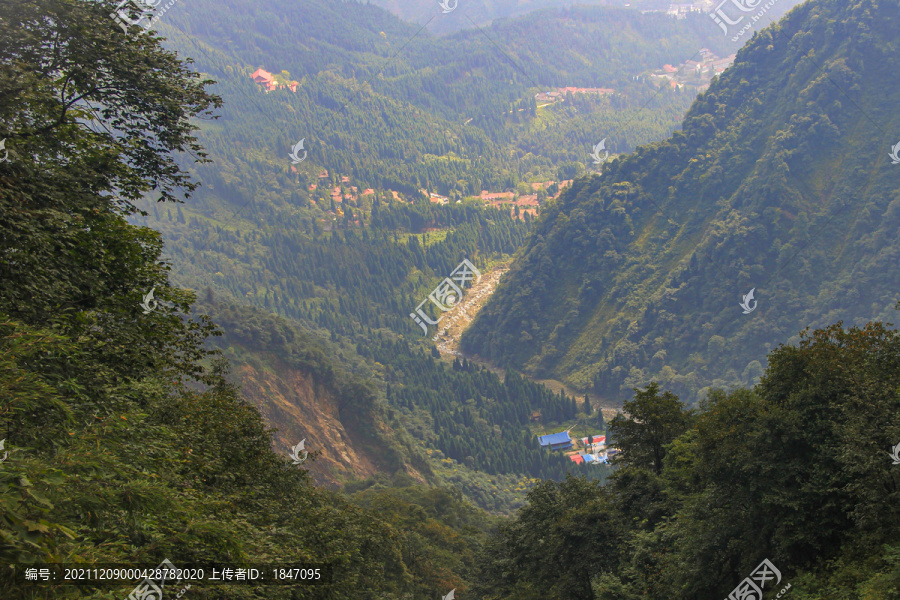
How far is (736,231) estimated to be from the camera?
14475 cm

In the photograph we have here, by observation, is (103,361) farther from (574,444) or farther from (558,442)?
(574,444)

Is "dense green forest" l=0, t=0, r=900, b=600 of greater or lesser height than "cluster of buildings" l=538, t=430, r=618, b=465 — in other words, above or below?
below

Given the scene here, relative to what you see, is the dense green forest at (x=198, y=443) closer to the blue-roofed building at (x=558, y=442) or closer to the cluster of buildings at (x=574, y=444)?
the cluster of buildings at (x=574, y=444)

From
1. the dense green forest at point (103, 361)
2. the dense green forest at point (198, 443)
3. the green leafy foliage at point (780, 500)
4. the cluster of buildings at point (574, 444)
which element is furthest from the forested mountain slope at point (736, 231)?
the dense green forest at point (103, 361)

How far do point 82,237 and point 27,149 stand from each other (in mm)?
2698

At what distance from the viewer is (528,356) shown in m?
172

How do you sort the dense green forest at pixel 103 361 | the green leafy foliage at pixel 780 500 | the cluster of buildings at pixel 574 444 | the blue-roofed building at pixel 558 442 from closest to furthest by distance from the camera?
the dense green forest at pixel 103 361 < the green leafy foliage at pixel 780 500 < the cluster of buildings at pixel 574 444 < the blue-roofed building at pixel 558 442

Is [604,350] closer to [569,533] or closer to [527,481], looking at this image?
[527,481]

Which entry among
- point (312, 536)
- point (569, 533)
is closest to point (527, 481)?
point (569, 533)

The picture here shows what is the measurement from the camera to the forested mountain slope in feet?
438

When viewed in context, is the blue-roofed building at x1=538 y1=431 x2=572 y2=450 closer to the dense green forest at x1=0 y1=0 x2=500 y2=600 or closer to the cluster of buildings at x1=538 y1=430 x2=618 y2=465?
the cluster of buildings at x1=538 y1=430 x2=618 y2=465

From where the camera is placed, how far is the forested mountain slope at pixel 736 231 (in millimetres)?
133375

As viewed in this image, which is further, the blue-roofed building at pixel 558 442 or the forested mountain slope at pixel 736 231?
the forested mountain slope at pixel 736 231

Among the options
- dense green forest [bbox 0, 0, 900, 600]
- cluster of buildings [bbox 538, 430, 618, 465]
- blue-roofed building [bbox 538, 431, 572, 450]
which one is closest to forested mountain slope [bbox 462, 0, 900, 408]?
cluster of buildings [bbox 538, 430, 618, 465]
